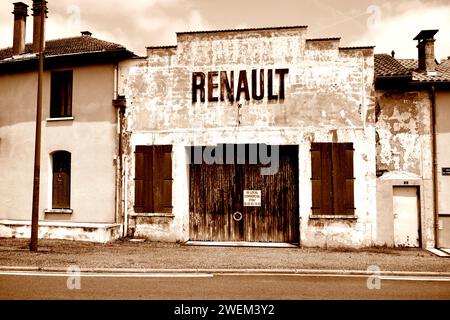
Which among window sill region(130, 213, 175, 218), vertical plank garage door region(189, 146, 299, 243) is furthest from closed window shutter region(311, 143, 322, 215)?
window sill region(130, 213, 175, 218)

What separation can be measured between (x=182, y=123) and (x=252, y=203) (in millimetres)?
3620

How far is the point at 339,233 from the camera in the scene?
39.9 feet

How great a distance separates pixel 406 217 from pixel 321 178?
3.04m

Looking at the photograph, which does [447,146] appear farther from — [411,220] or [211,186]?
[211,186]

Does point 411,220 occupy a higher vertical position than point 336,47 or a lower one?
lower

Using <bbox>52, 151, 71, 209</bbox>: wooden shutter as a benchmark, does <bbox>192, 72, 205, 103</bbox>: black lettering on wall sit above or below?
above

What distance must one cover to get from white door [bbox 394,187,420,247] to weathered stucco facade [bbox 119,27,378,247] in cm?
94

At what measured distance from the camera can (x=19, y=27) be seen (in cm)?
1620

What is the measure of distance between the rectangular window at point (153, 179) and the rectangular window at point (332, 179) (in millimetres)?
4823

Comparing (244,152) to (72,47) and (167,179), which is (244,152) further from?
(72,47)

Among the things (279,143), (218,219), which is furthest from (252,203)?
(279,143)

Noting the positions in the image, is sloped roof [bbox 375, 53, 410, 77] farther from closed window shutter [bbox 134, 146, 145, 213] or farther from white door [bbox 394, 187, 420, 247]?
closed window shutter [bbox 134, 146, 145, 213]

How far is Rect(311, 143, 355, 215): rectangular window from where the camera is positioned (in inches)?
481

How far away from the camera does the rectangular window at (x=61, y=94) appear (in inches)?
564
